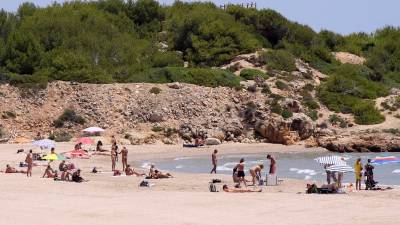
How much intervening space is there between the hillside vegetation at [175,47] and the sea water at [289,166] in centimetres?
1278

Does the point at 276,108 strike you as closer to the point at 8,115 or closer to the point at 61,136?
the point at 61,136

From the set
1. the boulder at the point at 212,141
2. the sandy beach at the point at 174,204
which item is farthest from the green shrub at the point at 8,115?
the sandy beach at the point at 174,204

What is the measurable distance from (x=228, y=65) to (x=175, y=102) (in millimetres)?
11278

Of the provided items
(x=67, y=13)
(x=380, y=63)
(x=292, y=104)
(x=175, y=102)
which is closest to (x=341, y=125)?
(x=292, y=104)

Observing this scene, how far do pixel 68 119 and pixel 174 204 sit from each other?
2999cm

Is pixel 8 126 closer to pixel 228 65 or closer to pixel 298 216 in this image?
pixel 228 65

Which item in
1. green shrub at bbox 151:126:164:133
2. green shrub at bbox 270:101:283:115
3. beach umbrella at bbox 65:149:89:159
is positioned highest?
green shrub at bbox 270:101:283:115

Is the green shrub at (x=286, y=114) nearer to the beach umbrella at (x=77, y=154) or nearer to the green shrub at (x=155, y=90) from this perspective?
the green shrub at (x=155, y=90)

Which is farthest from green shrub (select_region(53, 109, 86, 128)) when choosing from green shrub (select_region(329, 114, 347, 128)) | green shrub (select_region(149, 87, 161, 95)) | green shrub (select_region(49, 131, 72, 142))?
green shrub (select_region(329, 114, 347, 128))

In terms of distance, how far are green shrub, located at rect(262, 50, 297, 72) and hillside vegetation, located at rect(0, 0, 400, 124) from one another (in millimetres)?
82

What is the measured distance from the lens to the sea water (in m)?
30.6

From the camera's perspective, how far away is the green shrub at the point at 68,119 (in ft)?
159

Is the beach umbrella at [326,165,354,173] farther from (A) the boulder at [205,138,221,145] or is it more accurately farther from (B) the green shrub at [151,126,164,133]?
(B) the green shrub at [151,126,164,133]

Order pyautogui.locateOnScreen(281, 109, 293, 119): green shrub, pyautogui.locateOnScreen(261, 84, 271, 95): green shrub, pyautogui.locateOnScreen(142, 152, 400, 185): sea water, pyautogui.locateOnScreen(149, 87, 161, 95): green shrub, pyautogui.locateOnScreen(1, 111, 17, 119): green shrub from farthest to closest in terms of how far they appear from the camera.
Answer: pyautogui.locateOnScreen(261, 84, 271, 95): green shrub, pyautogui.locateOnScreen(149, 87, 161, 95): green shrub, pyautogui.locateOnScreen(281, 109, 293, 119): green shrub, pyautogui.locateOnScreen(1, 111, 17, 119): green shrub, pyautogui.locateOnScreen(142, 152, 400, 185): sea water
